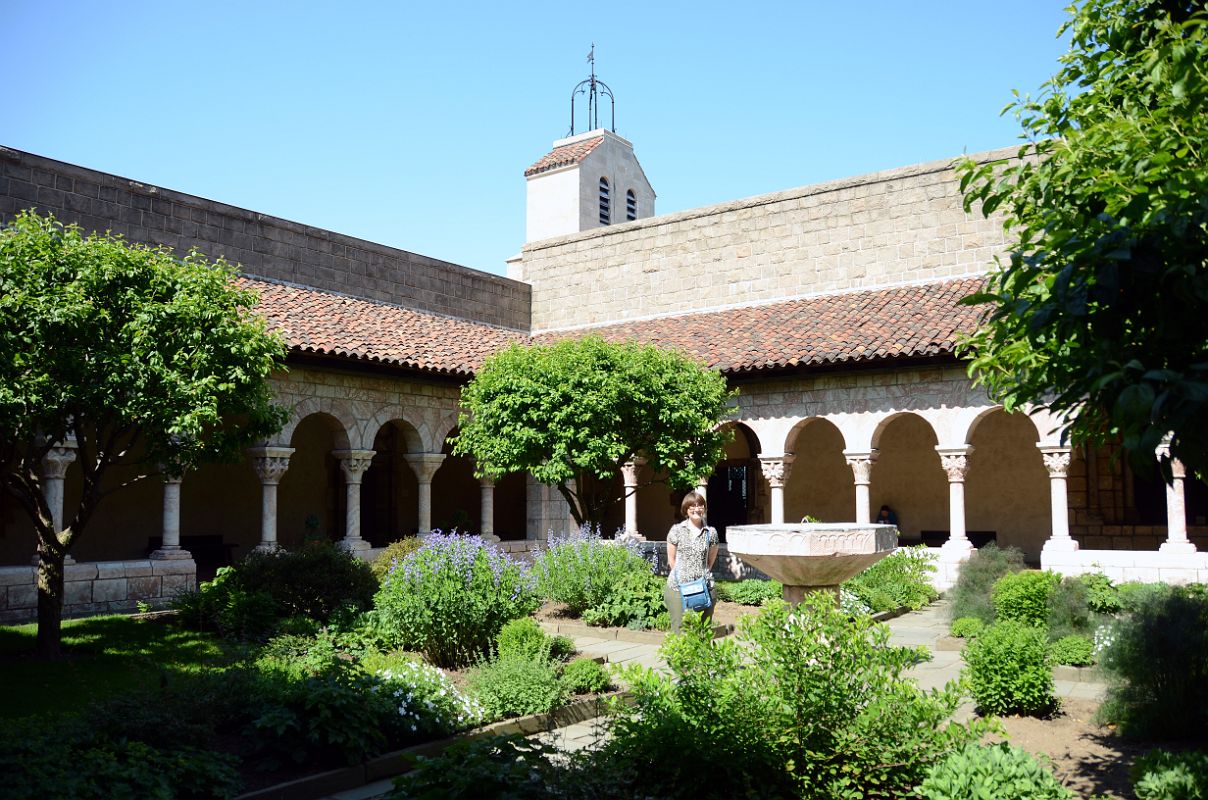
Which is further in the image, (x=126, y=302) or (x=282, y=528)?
(x=282, y=528)

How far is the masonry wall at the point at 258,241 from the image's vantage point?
1368 cm

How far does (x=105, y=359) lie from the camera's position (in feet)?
28.5

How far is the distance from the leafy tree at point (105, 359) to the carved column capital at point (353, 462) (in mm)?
5559

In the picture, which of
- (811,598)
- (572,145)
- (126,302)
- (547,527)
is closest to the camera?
(811,598)

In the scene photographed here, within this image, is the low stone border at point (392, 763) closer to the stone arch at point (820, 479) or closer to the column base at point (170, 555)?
the column base at point (170, 555)

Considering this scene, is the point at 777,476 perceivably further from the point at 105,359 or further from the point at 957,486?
the point at 105,359

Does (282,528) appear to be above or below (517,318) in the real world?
below

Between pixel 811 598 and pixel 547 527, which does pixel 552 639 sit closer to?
pixel 811 598

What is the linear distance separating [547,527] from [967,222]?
9220 millimetres

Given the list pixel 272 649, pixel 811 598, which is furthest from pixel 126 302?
pixel 811 598

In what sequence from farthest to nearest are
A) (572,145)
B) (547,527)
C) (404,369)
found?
(572,145) → (547,527) → (404,369)

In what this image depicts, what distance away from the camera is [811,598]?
5695mm

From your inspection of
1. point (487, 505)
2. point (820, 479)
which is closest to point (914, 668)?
point (487, 505)

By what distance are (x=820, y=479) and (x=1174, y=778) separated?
1580cm
